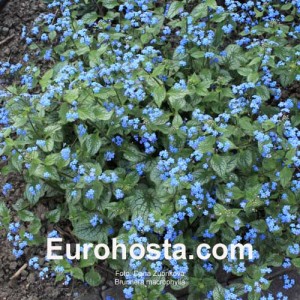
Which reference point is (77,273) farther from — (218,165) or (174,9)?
(174,9)

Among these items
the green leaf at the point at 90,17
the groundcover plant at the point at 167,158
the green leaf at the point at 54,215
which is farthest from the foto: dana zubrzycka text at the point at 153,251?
the green leaf at the point at 90,17

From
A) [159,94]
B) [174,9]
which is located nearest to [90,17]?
[174,9]

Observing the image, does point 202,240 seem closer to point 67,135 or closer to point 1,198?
point 67,135

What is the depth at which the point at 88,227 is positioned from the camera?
395cm

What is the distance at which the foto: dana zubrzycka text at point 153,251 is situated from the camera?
3.59m

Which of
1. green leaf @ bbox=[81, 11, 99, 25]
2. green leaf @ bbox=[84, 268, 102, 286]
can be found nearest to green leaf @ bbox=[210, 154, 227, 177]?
green leaf @ bbox=[84, 268, 102, 286]

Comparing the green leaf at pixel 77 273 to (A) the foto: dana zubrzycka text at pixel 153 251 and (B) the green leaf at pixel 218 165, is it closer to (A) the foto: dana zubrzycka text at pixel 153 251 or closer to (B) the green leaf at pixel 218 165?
(A) the foto: dana zubrzycka text at pixel 153 251

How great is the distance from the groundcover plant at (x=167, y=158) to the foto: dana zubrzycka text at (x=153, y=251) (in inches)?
1.9

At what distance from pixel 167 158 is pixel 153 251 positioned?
0.67 m

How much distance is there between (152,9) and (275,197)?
226 centimetres

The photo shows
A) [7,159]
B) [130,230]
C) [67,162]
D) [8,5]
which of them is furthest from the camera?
[8,5]

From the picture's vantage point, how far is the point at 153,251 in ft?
11.8

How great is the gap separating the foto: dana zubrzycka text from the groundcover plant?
0.16 feet

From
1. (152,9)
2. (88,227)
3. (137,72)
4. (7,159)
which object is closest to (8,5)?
(152,9)
